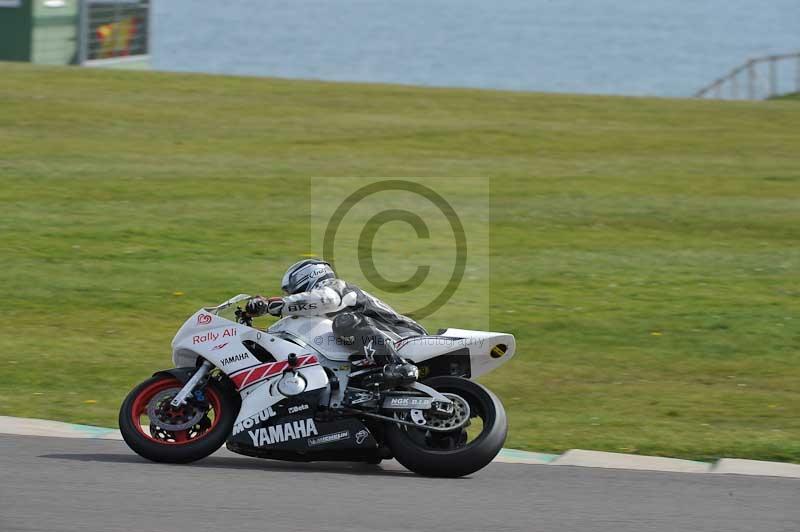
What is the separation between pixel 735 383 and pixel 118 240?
8.17m

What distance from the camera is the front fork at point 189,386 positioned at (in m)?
8.68

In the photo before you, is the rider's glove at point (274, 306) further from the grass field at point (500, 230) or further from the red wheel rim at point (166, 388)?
the grass field at point (500, 230)

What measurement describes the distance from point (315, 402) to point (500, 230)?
376 inches

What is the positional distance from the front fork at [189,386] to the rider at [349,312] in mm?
478

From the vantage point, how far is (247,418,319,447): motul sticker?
866 centimetres

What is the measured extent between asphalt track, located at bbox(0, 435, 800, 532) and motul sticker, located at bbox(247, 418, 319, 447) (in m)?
0.20

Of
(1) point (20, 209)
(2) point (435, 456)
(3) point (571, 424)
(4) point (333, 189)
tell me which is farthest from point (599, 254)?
(2) point (435, 456)

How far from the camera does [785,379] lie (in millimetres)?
12234

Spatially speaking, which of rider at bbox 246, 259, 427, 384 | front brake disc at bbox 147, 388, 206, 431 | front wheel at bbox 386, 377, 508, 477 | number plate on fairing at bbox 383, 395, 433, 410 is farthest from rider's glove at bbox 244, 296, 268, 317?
front wheel at bbox 386, 377, 508, 477

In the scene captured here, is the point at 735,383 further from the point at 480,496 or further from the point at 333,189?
the point at 333,189

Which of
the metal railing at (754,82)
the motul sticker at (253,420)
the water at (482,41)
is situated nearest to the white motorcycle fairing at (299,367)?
the motul sticker at (253,420)

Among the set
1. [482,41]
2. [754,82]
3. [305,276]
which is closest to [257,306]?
[305,276]

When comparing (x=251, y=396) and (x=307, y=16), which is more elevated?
(x=307, y=16)

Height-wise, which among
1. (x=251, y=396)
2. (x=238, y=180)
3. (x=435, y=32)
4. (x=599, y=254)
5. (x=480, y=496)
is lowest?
(x=480, y=496)
